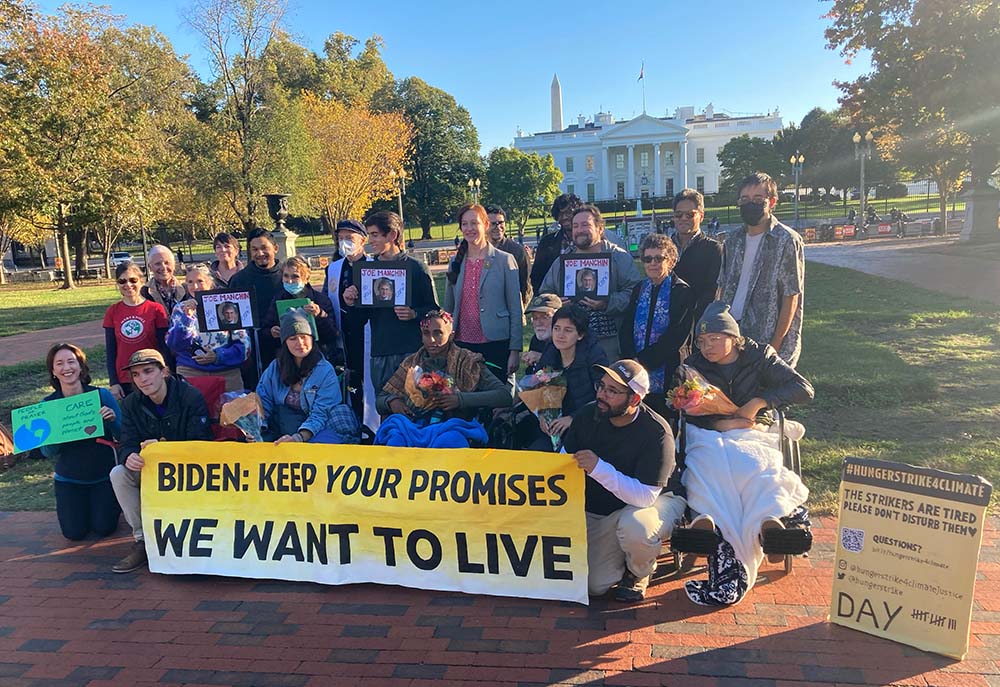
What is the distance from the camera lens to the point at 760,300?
4938mm

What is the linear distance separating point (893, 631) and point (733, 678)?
910mm

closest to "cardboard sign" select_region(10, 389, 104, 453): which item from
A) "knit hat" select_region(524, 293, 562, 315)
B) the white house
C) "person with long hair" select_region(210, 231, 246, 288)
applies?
"person with long hair" select_region(210, 231, 246, 288)

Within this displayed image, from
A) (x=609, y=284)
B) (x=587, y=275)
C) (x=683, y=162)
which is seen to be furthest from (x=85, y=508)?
(x=683, y=162)

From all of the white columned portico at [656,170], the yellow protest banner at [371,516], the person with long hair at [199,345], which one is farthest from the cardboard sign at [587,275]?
the white columned portico at [656,170]

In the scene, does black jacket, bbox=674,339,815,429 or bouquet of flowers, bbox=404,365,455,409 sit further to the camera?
bouquet of flowers, bbox=404,365,455,409

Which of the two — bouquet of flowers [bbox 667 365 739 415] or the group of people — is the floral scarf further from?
bouquet of flowers [bbox 667 365 739 415]

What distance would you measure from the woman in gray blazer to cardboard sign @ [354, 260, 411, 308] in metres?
0.41

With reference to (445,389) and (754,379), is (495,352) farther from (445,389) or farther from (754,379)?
(754,379)

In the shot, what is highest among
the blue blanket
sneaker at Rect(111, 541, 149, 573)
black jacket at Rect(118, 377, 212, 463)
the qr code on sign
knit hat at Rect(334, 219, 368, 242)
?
knit hat at Rect(334, 219, 368, 242)

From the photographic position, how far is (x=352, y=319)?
20.7ft

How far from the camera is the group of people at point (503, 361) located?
386 centimetres

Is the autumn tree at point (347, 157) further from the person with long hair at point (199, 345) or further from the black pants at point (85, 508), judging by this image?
the black pants at point (85, 508)

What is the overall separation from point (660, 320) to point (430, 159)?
59.8 metres

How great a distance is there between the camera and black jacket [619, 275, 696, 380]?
488 centimetres
